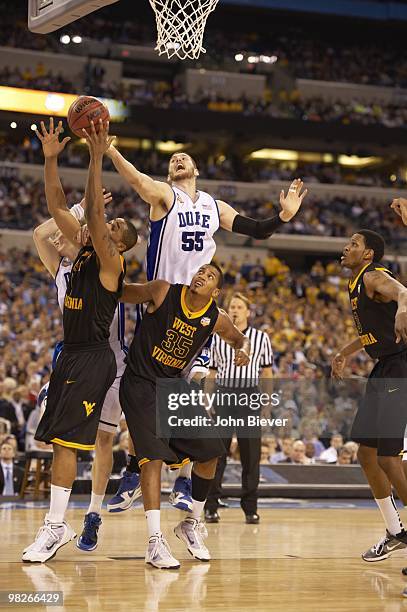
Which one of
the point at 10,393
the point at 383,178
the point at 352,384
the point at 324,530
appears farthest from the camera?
the point at 383,178

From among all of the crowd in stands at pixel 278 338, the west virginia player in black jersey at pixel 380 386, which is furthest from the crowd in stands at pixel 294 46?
the west virginia player in black jersey at pixel 380 386

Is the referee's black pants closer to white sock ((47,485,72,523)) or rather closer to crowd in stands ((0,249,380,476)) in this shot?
crowd in stands ((0,249,380,476))

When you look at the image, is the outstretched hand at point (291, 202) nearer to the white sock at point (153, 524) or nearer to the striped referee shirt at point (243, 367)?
the white sock at point (153, 524)

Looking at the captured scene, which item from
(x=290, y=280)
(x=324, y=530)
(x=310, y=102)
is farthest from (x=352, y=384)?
(x=310, y=102)

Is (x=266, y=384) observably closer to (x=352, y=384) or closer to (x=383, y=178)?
(x=352, y=384)

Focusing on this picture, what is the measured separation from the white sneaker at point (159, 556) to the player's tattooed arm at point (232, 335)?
137cm

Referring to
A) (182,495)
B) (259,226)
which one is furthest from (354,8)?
(182,495)

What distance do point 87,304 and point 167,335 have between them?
581 millimetres

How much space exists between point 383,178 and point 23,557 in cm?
3231

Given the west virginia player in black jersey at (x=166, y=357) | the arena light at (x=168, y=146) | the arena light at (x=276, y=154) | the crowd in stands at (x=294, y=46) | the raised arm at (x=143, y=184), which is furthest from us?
the arena light at (x=276, y=154)

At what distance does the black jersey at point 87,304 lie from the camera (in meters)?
Answer: 6.23

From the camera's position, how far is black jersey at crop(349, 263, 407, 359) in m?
6.54

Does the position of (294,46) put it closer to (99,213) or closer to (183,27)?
(183,27)

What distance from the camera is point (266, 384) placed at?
9469 millimetres
